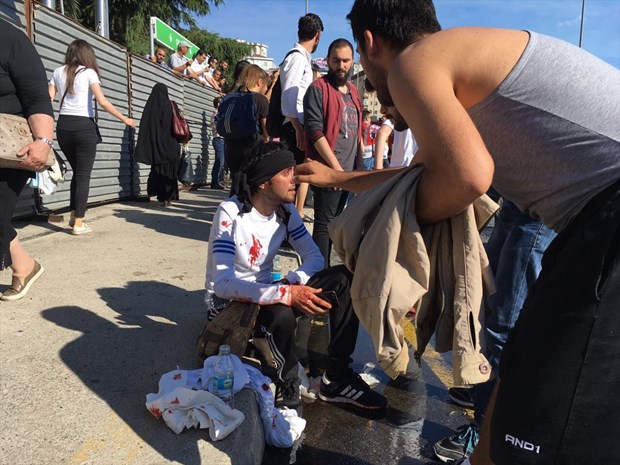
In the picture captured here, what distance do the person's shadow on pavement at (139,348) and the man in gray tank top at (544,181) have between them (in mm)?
1244

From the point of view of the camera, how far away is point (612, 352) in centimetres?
123

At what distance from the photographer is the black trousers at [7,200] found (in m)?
3.09

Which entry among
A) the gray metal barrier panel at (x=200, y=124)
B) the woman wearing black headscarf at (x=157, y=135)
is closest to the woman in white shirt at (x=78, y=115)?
the woman wearing black headscarf at (x=157, y=135)

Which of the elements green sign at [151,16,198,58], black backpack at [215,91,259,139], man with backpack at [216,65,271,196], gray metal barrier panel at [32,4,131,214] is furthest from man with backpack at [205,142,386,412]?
green sign at [151,16,198,58]

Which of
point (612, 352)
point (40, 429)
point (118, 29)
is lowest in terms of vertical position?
point (40, 429)

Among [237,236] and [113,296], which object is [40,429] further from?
[113,296]

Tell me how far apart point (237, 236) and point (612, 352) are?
2044 mm

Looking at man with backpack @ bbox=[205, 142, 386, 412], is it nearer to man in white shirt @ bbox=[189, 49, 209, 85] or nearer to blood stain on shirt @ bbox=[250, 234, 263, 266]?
blood stain on shirt @ bbox=[250, 234, 263, 266]

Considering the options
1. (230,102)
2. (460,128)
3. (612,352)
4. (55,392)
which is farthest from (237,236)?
(230,102)

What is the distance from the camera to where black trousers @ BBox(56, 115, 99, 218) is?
17.2 ft

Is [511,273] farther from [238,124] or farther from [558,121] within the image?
[238,124]

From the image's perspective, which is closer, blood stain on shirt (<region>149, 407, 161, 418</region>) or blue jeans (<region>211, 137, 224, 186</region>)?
blood stain on shirt (<region>149, 407, 161, 418</region>)

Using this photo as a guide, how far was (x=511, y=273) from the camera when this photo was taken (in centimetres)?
237

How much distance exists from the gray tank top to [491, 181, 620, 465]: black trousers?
0.08m
